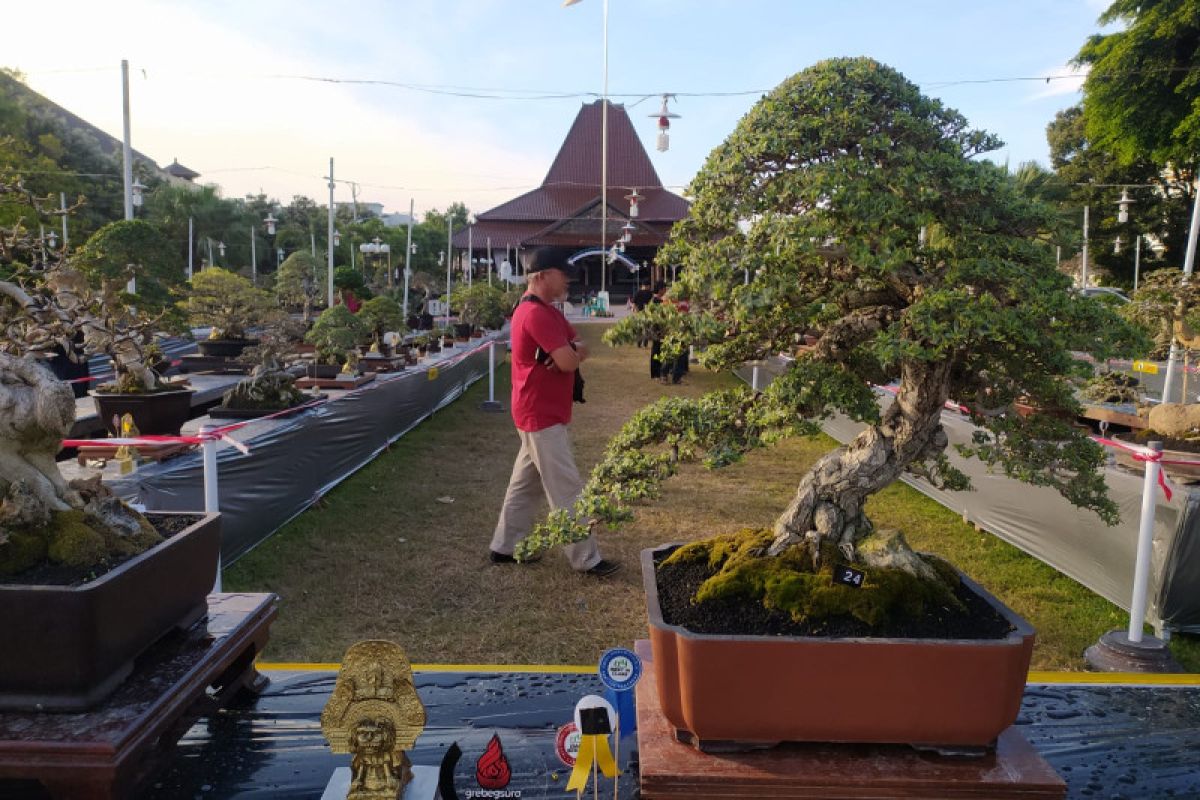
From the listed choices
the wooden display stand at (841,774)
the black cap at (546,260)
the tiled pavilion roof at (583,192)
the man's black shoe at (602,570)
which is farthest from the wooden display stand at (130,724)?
the tiled pavilion roof at (583,192)

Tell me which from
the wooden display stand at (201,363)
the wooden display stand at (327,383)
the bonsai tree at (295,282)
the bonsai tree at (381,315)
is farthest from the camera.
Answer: the bonsai tree at (295,282)

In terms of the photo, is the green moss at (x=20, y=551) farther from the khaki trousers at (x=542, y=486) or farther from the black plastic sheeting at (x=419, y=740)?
the khaki trousers at (x=542, y=486)

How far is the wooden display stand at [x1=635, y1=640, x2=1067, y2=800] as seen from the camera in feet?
4.41

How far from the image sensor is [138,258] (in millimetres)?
5402

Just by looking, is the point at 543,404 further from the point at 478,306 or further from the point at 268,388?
the point at 478,306

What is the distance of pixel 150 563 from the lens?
150 cm

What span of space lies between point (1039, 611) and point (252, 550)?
12.7 ft

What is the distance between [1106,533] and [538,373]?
267 centimetres

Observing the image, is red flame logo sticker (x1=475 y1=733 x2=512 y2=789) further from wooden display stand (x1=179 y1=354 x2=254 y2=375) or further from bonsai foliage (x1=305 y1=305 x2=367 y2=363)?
wooden display stand (x1=179 y1=354 x2=254 y2=375)

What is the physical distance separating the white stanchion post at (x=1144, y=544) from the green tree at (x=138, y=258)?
17.7 feet

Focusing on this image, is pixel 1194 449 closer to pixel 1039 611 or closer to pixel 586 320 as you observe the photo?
pixel 1039 611

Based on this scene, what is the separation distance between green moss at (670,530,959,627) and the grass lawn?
5.22 feet

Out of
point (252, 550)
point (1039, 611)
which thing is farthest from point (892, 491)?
point (252, 550)

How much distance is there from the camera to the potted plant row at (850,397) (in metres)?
1.40
